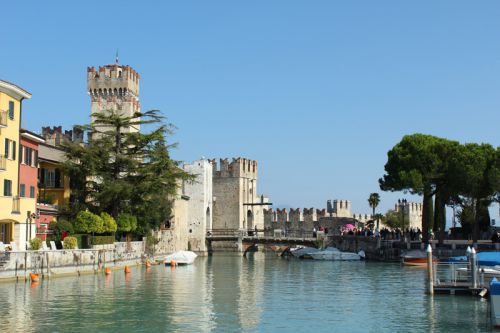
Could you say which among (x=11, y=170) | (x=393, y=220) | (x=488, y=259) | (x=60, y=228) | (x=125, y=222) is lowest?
(x=488, y=259)

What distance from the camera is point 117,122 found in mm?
47812

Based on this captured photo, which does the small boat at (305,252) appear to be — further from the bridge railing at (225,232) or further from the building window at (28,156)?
the building window at (28,156)

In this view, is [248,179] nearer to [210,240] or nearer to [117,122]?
[210,240]

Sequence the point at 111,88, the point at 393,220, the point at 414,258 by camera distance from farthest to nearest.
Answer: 1. the point at 393,220
2. the point at 111,88
3. the point at 414,258

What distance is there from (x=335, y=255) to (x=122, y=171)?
779 inches

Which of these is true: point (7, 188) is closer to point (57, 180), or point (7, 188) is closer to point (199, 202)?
point (57, 180)

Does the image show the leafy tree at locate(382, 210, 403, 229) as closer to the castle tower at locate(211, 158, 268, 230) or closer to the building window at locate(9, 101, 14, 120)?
the castle tower at locate(211, 158, 268, 230)

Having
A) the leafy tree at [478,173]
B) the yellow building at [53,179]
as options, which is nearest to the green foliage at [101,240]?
the yellow building at [53,179]

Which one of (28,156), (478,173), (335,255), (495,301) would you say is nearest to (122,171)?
(28,156)

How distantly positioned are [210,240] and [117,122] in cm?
2647

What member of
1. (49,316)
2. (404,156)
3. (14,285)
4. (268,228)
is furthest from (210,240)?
(49,316)

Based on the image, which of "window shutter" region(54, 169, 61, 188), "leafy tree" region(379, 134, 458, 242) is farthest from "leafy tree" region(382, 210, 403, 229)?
"window shutter" region(54, 169, 61, 188)

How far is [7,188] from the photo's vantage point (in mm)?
36906

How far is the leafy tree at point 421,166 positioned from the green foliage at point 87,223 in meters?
23.3
